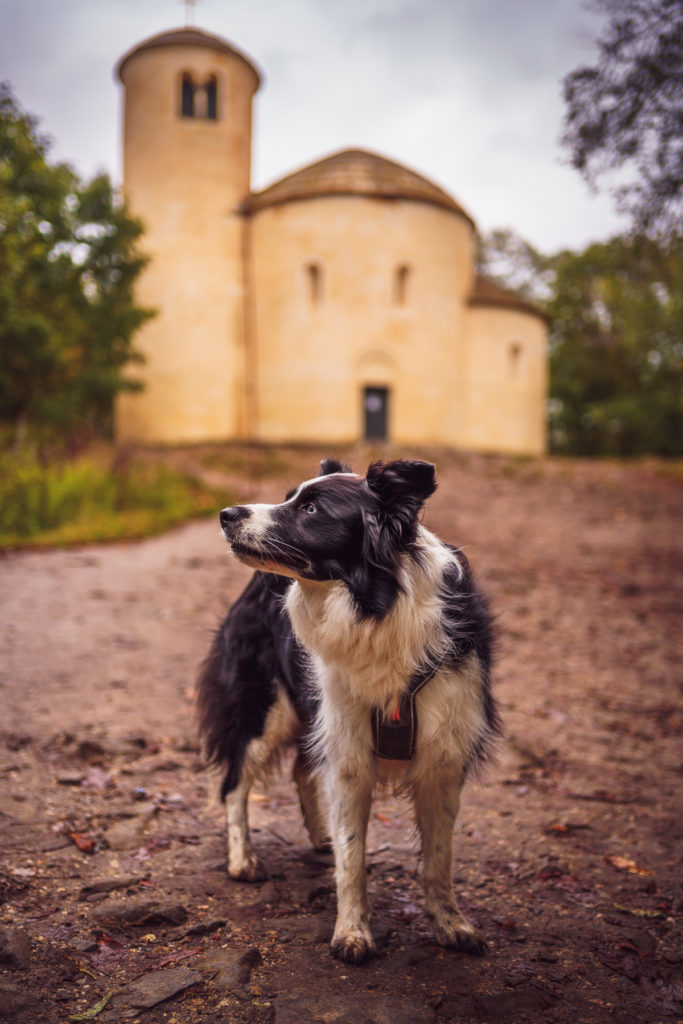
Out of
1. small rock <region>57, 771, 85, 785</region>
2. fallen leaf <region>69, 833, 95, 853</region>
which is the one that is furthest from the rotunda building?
fallen leaf <region>69, 833, 95, 853</region>

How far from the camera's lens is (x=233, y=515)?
2773 mm

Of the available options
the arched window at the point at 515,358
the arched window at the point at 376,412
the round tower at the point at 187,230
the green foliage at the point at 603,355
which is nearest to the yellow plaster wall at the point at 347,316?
the arched window at the point at 376,412

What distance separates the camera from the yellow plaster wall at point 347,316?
27.4 m

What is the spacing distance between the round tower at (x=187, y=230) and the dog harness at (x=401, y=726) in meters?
26.1

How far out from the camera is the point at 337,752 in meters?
2.99

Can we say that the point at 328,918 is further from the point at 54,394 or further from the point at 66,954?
the point at 54,394

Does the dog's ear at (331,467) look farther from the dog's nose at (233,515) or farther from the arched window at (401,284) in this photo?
the arched window at (401,284)

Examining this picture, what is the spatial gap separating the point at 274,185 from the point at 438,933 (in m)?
29.7

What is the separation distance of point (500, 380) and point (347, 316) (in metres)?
6.57

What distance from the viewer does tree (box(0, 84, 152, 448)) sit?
18578 mm

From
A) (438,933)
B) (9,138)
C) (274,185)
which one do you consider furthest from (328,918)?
(274,185)

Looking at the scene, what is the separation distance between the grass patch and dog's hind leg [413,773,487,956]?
9817 millimetres

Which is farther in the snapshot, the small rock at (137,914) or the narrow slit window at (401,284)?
the narrow slit window at (401,284)

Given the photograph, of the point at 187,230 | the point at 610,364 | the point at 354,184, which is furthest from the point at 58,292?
the point at 610,364
